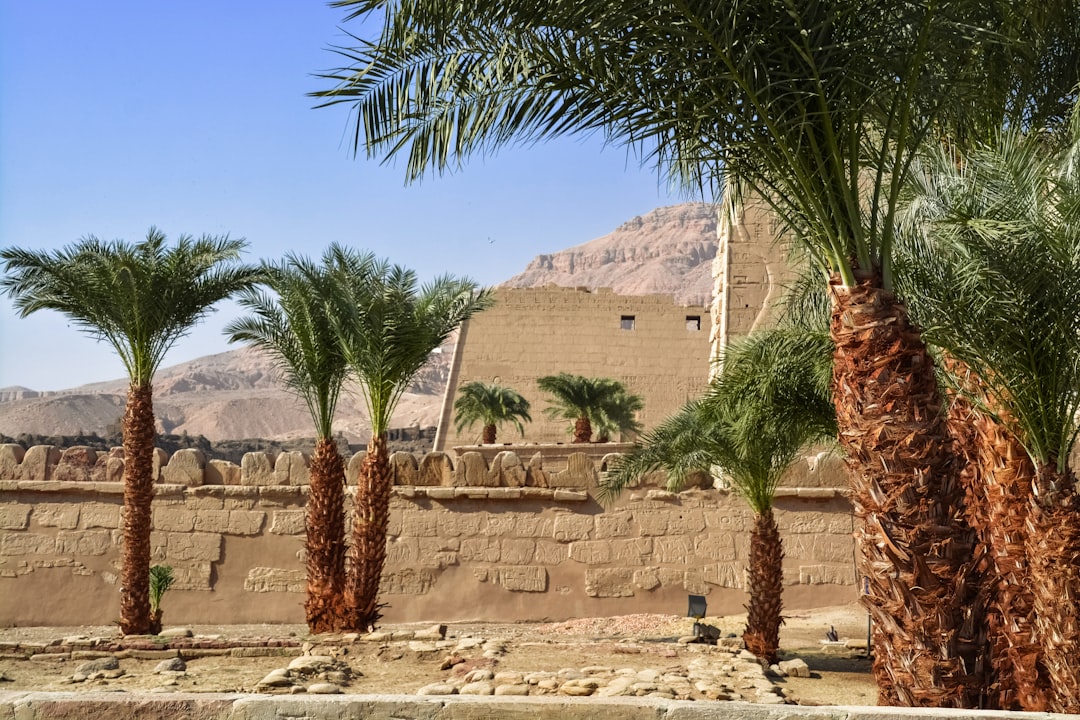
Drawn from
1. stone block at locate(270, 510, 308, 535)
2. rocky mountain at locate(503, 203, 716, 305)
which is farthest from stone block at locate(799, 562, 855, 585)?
rocky mountain at locate(503, 203, 716, 305)

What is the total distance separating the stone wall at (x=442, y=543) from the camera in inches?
547

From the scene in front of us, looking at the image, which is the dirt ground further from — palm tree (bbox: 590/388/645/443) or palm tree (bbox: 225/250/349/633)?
palm tree (bbox: 590/388/645/443)

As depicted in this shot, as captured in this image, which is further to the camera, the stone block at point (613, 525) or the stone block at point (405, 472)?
the stone block at point (405, 472)

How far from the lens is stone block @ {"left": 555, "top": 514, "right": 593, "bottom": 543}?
14.0 m

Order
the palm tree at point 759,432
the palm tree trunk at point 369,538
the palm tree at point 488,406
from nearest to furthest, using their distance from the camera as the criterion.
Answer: the palm tree at point 759,432, the palm tree trunk at point 369,538, the palm tree at point 488,406

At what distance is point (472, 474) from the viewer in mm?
14156

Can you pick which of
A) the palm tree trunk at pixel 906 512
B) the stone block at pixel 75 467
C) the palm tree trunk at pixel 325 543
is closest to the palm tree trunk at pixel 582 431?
the stone block at pixel 75 467

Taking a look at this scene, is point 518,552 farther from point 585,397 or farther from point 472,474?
point 585,397

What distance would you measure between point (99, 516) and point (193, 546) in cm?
127

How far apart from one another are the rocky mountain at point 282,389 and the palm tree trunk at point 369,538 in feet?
104

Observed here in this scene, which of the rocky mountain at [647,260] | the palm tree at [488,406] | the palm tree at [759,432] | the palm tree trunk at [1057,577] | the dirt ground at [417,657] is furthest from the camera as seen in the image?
the rocky mountain at [647,260]

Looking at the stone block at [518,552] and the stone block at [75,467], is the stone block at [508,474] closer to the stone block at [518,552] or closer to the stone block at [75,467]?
the stone block at [518,552]

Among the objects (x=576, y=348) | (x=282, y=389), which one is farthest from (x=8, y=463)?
(x=576, y=348)

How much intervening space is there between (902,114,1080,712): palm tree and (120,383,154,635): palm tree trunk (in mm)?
8407
